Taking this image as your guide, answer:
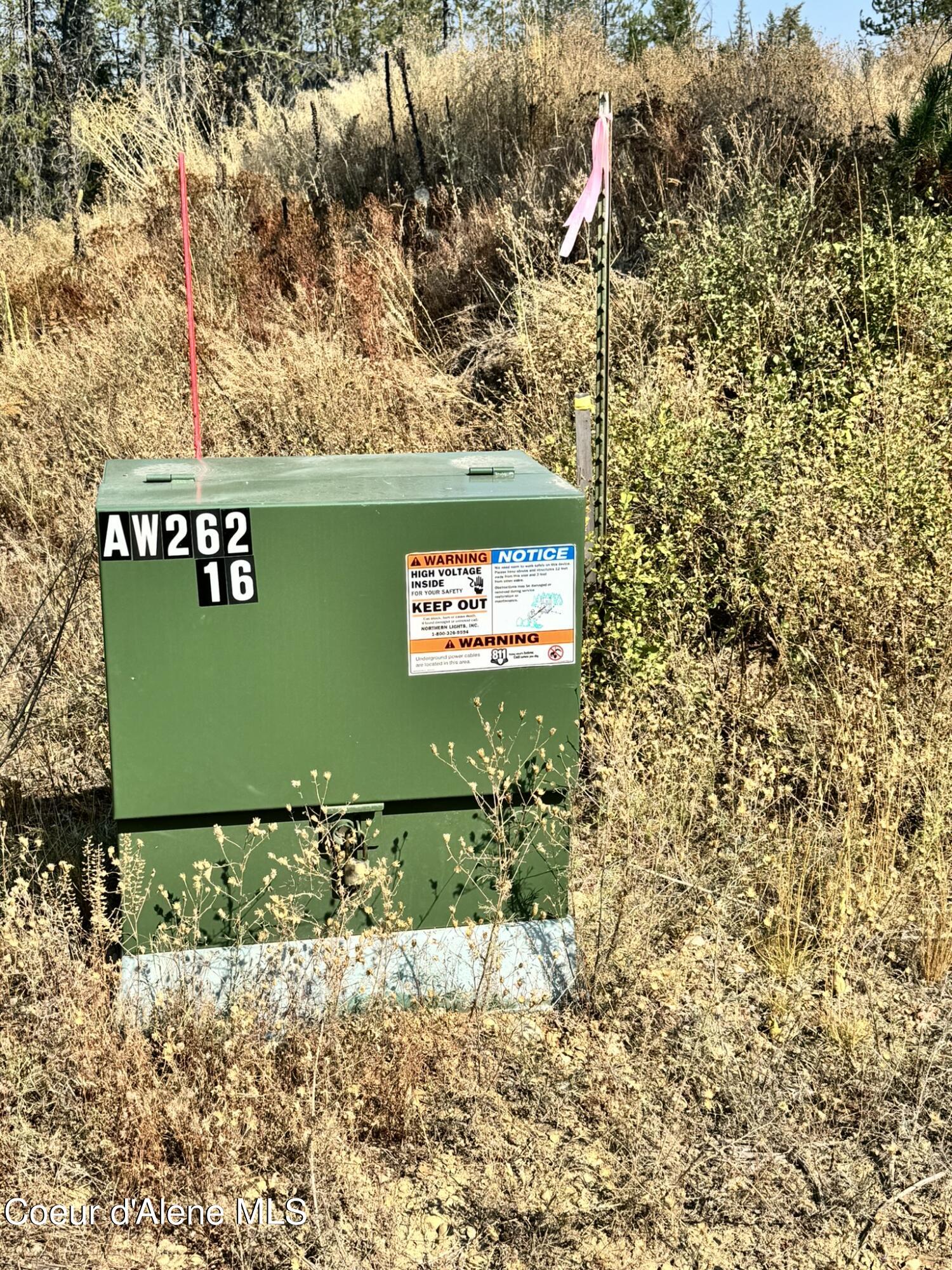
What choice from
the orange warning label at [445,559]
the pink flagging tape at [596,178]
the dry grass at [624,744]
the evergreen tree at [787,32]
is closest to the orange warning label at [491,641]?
the orange warning label at [445,559]

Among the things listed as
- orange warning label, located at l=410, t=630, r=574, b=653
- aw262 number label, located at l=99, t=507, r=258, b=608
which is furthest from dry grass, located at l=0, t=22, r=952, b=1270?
aw262 number label, located at l=99, t=507, r=258, b=608

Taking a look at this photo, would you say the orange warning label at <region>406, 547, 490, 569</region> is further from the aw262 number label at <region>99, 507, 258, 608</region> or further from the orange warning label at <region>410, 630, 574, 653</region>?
the aw262 number label at <region>99, 507, 258, 608</region>

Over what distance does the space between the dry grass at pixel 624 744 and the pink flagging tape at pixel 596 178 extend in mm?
1131

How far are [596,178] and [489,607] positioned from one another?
1638mm

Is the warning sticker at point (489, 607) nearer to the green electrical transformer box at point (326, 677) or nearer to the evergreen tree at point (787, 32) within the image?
the green electrical transformer box at point (326, 677)

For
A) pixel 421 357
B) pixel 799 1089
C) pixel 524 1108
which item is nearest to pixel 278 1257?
pixel 524 1108

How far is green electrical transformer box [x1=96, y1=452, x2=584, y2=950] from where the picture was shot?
2918 mm

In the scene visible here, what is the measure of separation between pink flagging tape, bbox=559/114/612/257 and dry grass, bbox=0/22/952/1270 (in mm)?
1131

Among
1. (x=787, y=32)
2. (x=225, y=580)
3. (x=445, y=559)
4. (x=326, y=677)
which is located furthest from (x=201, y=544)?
(x=787, y=32)

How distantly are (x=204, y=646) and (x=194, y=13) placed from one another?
2137 centimetres

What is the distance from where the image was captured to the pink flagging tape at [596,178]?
3.72 m

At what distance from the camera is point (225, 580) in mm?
2926

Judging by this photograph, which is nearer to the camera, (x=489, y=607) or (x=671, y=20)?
(x=489, y=607)

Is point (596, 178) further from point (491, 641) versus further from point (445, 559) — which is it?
point (491, 641)
